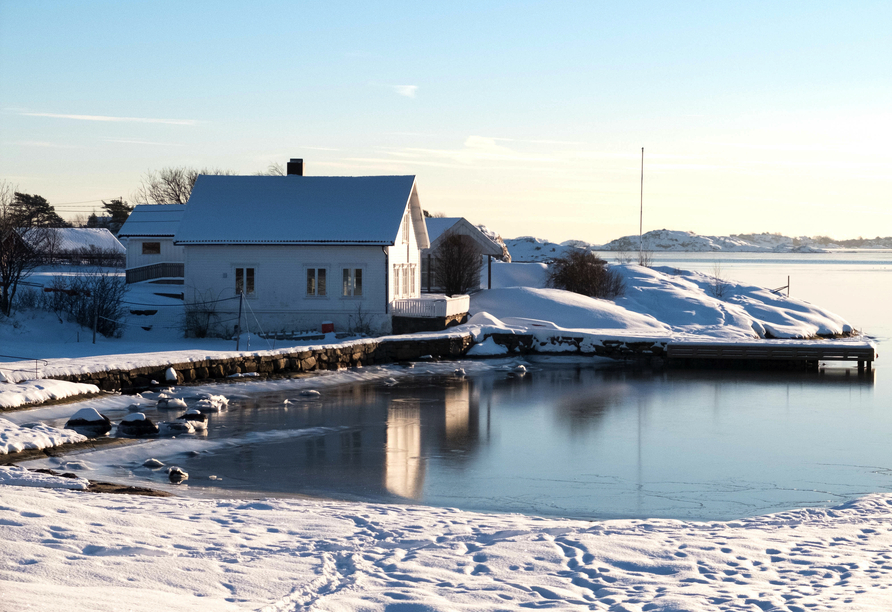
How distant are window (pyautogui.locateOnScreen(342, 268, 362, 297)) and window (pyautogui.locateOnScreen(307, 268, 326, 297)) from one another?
86cm

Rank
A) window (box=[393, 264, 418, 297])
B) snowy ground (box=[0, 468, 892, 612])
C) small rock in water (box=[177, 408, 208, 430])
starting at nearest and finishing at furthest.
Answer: snowy ground (box=[0, 468, 892, 612]) < small rock in water (box=[177, 408, 208, 430]) < window (box=[393, 264, 418, 297])

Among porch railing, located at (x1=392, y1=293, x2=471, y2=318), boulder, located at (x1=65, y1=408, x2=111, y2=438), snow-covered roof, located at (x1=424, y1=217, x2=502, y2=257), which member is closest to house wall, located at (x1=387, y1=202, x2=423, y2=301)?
porch railing, located at (x1=392, y1=293, x2=471, y2=318)

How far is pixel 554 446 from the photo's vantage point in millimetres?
15938

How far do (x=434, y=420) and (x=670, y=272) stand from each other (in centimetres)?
4796

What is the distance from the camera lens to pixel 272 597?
6672 mm

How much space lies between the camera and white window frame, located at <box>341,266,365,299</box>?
102 feet

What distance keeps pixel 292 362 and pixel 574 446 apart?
11.6 meters

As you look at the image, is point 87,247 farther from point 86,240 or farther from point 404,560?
point 404,560

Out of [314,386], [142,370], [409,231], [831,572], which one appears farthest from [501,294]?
[831,572]

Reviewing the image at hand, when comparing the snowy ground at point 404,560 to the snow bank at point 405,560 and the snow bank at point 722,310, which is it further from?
the snow bank at point 722,310

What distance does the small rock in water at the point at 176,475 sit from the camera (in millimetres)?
12203

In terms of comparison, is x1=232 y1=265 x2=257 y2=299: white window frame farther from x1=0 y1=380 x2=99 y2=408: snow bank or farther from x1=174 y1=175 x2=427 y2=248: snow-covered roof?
x1=0 y1=380 x2=99 y2=408: snow bank

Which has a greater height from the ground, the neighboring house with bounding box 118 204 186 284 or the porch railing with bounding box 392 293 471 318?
the neighboring house with bounding box 118 204 186 284

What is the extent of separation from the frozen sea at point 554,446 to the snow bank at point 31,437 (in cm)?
107
